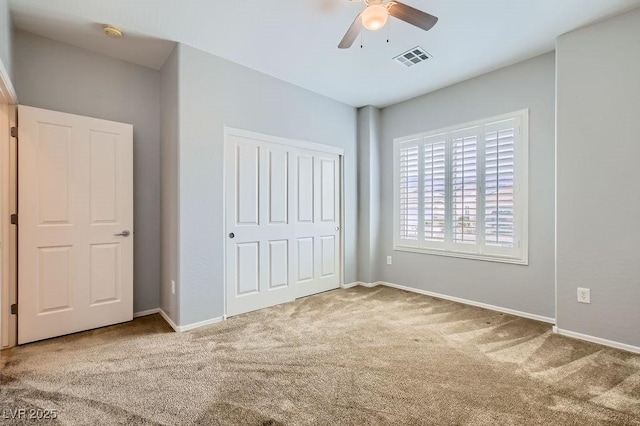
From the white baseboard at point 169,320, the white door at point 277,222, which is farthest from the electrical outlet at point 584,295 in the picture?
the white baseboard at point 169,320

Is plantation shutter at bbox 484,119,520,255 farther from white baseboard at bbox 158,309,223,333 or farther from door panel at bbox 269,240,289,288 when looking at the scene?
white baseboard at bbox 158,309,223,333

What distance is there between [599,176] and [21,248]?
510 cm

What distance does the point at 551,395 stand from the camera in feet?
6.02

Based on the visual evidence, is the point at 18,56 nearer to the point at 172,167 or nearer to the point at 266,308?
the point at 172,167

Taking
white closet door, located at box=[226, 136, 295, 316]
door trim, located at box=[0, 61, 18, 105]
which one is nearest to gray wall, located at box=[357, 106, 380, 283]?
white closet door, located at box=[226, 136, 295, 316]

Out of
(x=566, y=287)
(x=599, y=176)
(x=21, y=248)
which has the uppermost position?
(x=599, y=176)

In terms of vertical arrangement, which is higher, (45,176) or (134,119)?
(134,119)

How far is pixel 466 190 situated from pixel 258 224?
262 centimetres

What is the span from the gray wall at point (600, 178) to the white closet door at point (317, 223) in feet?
8.58

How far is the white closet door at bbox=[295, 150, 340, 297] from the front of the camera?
3932 mm

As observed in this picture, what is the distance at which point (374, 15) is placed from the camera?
1.89 meters

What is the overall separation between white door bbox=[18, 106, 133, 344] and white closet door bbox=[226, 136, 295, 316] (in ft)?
3.46

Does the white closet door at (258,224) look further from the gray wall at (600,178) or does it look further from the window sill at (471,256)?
the gray wall at (600,178)

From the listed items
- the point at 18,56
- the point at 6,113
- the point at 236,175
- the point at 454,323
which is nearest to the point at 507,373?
the point at 454,323
